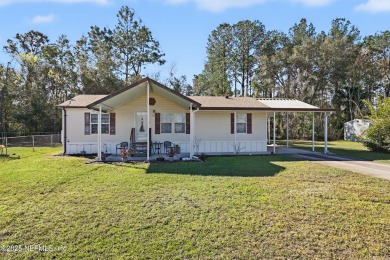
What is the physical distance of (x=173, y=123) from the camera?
44.4ft

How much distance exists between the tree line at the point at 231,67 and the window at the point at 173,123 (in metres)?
16.4

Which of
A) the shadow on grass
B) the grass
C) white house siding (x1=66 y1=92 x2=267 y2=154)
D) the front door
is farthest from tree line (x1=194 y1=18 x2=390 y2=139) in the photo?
the shadow on grass

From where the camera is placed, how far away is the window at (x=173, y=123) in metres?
13.5

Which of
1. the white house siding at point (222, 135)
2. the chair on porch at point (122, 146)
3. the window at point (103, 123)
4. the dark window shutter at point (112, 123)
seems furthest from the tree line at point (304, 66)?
the window at point (103, 123)

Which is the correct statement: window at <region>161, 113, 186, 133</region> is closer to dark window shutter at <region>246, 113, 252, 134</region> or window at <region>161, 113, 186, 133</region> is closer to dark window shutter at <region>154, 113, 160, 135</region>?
dark window shutter at <region>154, 113, 160, 135</region>

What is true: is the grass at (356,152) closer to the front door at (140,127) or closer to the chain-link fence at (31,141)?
the front door at (140,127)

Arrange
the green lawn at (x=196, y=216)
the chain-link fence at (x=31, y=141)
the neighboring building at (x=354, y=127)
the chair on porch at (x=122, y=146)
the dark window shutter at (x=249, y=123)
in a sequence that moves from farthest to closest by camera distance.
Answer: the neighboring building at (x=354, y=127) < the chain-link fence at (x=31, y=141) < the dark window shutter at (x=249, y=123) < the chair on porch at (x=122, y=146) < the green lawn at (x=196, y=216)

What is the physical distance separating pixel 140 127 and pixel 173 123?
1.71 meters

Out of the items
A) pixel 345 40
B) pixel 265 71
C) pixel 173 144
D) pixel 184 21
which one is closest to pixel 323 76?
pixel 345 40

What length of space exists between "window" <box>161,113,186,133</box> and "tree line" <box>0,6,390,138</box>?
645 inches

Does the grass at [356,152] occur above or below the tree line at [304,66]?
below

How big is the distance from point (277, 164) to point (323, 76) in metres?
23.0

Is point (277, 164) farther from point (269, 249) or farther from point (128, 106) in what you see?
point (128, 106)

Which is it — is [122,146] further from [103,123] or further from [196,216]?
[196,216]
